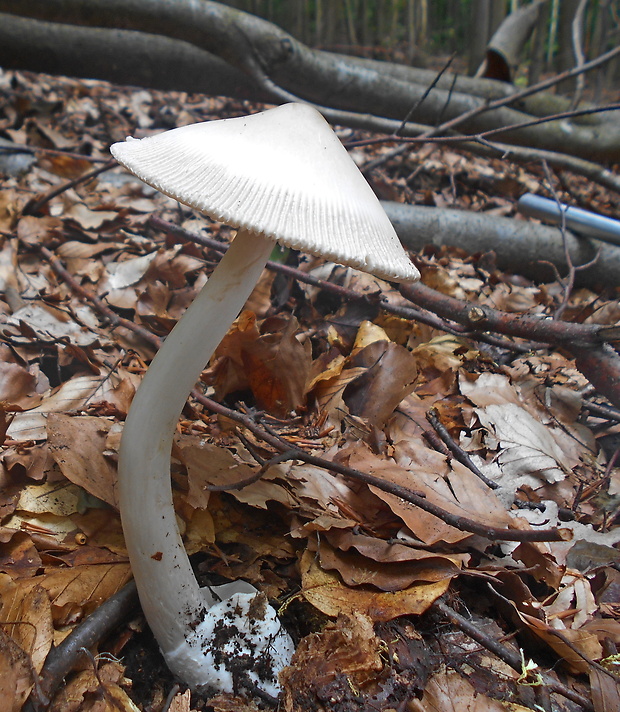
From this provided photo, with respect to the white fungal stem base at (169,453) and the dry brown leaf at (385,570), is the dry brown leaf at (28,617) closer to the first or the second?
the white fungal stem base at (169,453)

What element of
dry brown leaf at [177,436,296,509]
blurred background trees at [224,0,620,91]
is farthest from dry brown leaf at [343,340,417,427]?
blurred background trees at [224,0,620,91]

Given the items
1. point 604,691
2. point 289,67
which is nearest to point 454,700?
point 604,691

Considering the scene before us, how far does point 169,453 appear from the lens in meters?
1.36

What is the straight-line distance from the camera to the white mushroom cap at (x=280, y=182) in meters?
1.02

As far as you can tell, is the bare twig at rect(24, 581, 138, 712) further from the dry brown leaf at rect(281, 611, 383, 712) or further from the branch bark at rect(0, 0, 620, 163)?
the branch bark at rect(0, 0, 620, 163)

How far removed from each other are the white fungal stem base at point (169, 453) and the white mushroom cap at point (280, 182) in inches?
7.4

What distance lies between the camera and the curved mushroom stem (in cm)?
128

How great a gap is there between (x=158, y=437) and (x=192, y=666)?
70 cm

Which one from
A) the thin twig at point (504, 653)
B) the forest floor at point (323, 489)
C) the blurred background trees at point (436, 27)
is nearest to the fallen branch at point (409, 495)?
the forest floor at point (323, 489)

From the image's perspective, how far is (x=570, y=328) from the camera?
2.25 metres

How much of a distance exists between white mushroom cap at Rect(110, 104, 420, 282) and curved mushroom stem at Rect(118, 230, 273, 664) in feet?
0.57

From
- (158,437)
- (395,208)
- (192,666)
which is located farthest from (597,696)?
(395,208)

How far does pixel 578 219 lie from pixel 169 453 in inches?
140

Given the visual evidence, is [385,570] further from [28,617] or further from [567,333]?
[567,333]
